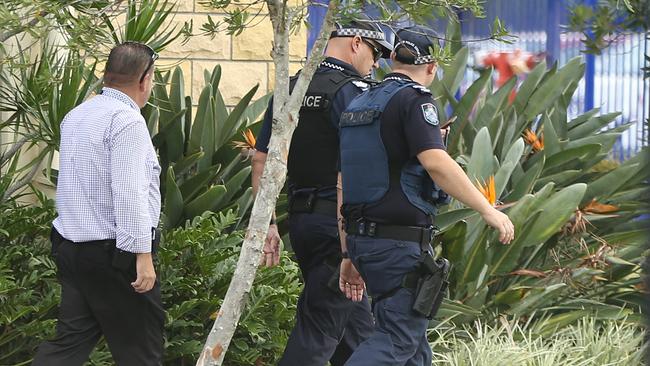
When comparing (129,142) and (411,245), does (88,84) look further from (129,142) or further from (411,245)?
(411,245)

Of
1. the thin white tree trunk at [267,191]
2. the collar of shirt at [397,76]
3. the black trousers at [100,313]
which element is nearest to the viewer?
the thin white tree trunk at [267,191]

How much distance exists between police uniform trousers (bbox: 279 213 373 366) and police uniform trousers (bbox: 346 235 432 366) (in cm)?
43

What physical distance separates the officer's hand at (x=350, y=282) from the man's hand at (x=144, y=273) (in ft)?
2.99

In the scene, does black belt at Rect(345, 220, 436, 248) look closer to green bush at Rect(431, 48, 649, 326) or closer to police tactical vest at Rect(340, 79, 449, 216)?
police tactical vest at Rect(340, 79, 449, 216)

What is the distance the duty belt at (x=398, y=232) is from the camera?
4.79 meters

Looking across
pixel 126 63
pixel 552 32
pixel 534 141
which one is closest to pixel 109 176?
pixel 126 63

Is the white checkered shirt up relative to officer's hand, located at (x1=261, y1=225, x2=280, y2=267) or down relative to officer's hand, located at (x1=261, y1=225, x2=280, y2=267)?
up

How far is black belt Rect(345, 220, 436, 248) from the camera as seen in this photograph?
479 centimetres

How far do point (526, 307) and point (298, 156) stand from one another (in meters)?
2.16

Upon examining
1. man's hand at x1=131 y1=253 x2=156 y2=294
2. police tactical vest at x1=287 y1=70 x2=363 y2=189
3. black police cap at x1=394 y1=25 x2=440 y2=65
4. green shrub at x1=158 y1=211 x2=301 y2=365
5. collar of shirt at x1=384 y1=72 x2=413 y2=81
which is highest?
black police cap at x1=394 y1=25 x2=440 y2=65

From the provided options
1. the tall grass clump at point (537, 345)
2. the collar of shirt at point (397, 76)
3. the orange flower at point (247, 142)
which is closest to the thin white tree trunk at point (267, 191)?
the collar of shirt at point (397, 76)

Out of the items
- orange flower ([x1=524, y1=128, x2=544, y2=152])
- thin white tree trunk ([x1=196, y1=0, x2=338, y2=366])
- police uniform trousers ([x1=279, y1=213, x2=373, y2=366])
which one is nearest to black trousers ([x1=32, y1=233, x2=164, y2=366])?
thin white tree trunk ([x1=196, y1=0, x2=338, y2=366])

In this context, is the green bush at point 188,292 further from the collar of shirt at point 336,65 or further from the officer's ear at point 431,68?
the officer's ear at point 431,68

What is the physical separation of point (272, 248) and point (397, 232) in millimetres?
826
